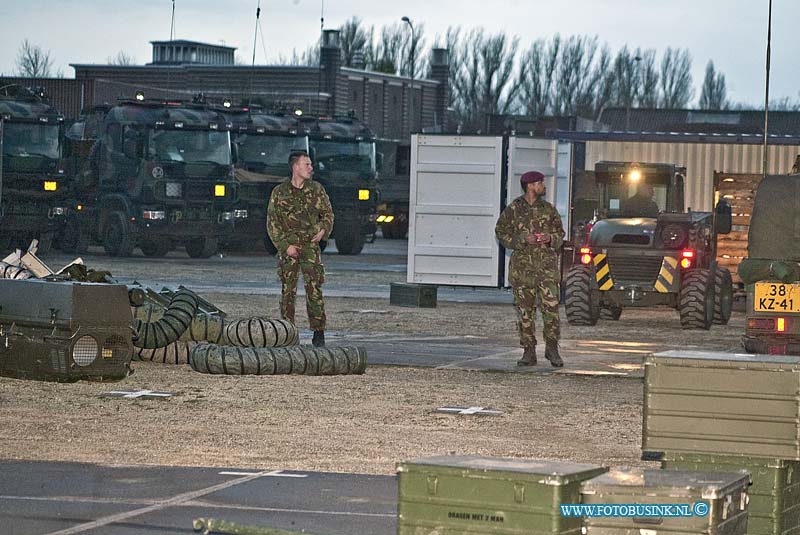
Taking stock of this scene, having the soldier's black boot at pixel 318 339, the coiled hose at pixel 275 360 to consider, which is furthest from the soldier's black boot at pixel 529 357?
the soldier's black boot at pixel 318 339

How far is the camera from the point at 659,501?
598cm

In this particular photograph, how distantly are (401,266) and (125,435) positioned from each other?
1000 inches

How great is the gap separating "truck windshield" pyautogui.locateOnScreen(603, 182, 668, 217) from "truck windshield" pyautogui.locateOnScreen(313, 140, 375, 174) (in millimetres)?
17135

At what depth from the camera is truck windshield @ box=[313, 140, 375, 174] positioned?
39.0 m

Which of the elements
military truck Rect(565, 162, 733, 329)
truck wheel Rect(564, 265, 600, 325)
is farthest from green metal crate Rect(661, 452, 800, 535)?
truck wheel Rect(564, 265, 600, 325)

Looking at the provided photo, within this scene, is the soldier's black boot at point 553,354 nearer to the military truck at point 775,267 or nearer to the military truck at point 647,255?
the military truck at point 775,267

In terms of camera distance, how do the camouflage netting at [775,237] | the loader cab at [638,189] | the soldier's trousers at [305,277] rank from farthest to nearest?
the loader cab at [638,189]
the soldier's trousers at [305,277]
the camouflage netting at [775,237]

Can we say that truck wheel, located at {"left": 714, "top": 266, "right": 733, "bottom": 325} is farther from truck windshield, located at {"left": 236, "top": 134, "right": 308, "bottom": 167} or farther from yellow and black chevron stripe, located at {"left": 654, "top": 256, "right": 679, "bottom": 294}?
truck windshield, located at {"left": 236, "top": 134, "right": 308, "bottom": 167}

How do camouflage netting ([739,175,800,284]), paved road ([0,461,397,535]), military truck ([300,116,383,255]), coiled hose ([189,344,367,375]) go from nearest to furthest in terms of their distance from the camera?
paved road ([0,461,397,535]) < camouflage netting ([739,175,800,284]) < coiled hose ([189,344,367,375]) < military truck ([300,116,383,255])

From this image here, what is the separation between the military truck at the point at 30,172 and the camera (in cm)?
3491

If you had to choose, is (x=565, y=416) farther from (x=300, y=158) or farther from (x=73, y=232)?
(x=73, y=232)

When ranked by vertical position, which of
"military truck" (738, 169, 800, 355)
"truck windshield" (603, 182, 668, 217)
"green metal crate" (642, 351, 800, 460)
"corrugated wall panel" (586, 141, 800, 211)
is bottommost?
"green metal crate" (642, 351, 800, 460)

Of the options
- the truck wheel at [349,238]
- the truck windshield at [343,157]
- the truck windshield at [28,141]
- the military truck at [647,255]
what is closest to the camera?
the military truck at [647,255]

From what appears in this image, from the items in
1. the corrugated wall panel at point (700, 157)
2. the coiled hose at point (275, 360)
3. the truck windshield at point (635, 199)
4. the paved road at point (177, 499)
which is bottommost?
the paved road at point (177, 499)
